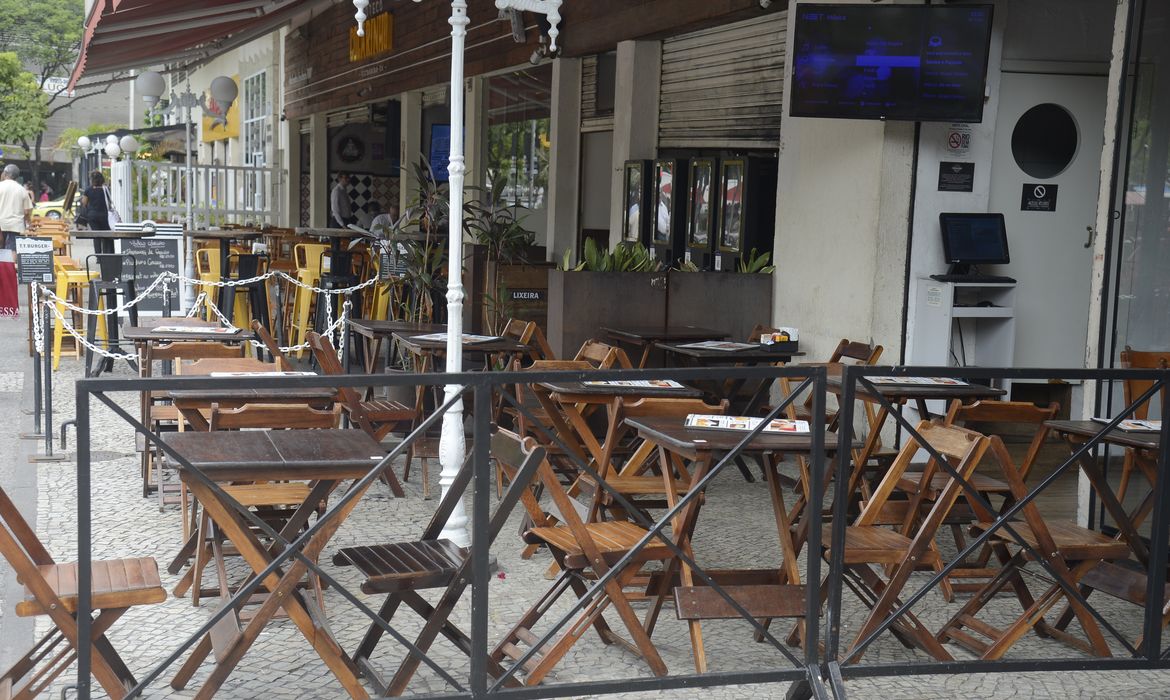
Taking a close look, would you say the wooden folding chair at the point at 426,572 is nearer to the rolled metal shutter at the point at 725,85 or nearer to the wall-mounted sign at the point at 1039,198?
the wall-mounted sign at the point at 1039,198

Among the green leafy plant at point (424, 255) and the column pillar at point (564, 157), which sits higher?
the column pillar at point (564, 157)

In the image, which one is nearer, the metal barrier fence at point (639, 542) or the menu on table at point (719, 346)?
the metal barrier fence at point (639, 542)

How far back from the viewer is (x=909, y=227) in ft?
24.6

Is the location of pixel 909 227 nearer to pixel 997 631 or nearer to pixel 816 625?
pixel 997 631

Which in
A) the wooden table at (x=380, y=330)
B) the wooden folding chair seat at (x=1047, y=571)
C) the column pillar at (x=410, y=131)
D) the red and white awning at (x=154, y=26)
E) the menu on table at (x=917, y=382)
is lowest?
the wooden folding chair seat at (x=1047, y=571)

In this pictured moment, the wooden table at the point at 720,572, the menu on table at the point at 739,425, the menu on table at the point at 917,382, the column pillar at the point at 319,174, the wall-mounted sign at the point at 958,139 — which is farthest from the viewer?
the column pillar at the point at 319,174

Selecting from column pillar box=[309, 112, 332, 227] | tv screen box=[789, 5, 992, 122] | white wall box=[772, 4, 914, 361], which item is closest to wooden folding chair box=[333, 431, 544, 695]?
tv screen box=[789, 5, 992, 122]

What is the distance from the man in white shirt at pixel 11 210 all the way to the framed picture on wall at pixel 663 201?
10089 mm

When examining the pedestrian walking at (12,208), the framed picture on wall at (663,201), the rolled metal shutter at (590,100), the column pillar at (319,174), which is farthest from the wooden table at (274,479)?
the column pillar at (319,174)

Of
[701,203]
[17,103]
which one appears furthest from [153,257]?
[17,103]

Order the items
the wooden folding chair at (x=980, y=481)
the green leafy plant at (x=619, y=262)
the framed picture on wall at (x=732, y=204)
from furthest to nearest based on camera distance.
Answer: the framed picture on wall at (x=732, y=204) < the green leafy plant at (x=619, y=262) < the wooden folding chair at (x=980, y=481)

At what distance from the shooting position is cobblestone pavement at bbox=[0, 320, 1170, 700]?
404cm

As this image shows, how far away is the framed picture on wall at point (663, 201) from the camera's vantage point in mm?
10102

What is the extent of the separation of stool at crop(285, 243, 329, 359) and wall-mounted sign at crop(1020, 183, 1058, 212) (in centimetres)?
585
